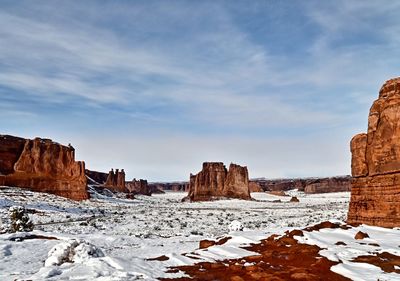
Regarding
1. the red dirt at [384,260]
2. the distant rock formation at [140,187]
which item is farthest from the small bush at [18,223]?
the distant rock formation at [140,187]

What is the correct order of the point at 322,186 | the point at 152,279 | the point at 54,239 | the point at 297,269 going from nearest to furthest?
the point at 152,279 < the point at 297,269 < the point at 54,239 < the point at 322,186

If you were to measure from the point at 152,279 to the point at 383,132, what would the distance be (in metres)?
14.4

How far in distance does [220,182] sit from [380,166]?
79504 mm

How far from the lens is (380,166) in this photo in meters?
17.9

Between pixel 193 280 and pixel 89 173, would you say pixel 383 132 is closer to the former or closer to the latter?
pixel 193 280

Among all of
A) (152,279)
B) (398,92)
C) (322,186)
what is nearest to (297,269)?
(152,279)

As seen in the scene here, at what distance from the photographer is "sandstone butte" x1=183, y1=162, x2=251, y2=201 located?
92.2 metres

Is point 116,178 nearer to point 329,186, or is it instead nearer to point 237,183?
point 237,183

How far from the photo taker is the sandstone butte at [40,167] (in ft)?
202

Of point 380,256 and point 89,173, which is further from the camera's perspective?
point 89,173

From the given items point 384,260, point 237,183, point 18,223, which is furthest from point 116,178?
point 384,260

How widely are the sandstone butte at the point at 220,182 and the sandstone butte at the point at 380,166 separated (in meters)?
72.4

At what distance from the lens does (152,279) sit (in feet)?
28.5

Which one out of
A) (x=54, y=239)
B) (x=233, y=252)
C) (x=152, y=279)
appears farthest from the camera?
(x=54, y=239)
